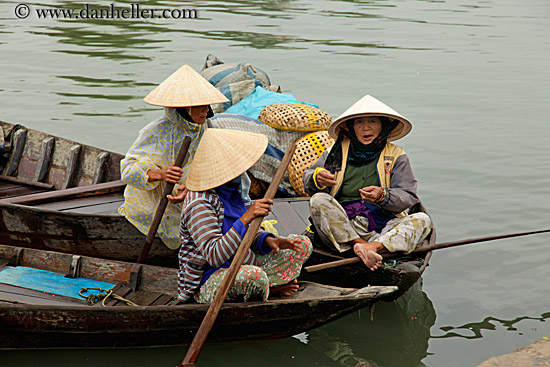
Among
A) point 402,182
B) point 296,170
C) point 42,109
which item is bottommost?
point 42,109

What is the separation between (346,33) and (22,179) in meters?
13.0

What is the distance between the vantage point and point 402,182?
4352 mm

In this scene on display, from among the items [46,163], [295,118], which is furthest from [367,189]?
[46,163]

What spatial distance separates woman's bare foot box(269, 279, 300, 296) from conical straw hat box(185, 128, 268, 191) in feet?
2.83

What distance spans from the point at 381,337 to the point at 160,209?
5.49ft

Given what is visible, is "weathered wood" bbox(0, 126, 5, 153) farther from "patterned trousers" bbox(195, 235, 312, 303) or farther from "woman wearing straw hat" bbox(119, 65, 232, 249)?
"patterned trousers" bbox(195, 235, 312, 303)

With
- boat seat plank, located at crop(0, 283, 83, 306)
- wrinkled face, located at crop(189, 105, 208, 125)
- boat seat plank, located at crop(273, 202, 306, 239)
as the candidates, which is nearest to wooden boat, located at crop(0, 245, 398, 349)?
boat seat plank, located at crop(0, 283, 83, 306)

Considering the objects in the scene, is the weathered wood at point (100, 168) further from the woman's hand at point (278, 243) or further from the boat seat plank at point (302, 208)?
the woman's hand at point (278, 243)

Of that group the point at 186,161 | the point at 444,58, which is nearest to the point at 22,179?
the point at 186,161

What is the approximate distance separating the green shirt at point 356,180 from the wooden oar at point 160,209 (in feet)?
3.51

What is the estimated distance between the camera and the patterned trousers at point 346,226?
426cm

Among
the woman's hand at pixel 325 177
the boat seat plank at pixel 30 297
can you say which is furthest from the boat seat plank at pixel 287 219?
the boat seat plank at pixel 30 297

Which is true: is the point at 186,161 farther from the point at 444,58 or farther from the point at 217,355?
the point at 444,58

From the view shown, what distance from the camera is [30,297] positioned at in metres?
4.26
